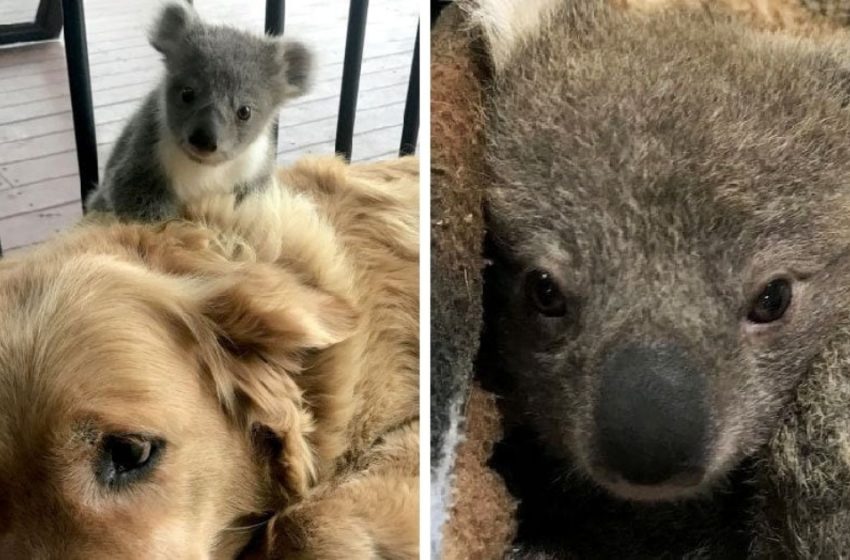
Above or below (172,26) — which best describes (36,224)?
below

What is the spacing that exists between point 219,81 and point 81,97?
11 cm

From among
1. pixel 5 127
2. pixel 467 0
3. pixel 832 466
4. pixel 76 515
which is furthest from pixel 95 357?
pixel 832 466

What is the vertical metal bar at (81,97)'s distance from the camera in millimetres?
609

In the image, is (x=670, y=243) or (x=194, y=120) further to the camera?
(x=194, y=120)

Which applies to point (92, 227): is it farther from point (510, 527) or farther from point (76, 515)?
point (510, 527)

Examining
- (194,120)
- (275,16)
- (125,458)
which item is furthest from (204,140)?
(125,458)

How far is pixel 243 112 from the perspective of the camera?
61 centimetres

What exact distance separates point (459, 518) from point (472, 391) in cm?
8

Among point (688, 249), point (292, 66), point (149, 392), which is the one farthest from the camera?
point (292, 66)

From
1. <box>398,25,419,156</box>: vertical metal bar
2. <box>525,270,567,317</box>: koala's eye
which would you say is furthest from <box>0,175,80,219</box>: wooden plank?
<box>525,270,567,317</box>: koala's eye

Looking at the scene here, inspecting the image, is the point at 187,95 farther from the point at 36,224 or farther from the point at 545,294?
the point at 545,294

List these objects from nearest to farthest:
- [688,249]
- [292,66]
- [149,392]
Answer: [688,249], [149,392], [292,66]

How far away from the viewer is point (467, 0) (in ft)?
1.65

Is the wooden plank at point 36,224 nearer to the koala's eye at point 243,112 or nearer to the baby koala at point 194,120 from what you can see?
the baby koala at point 194,120
